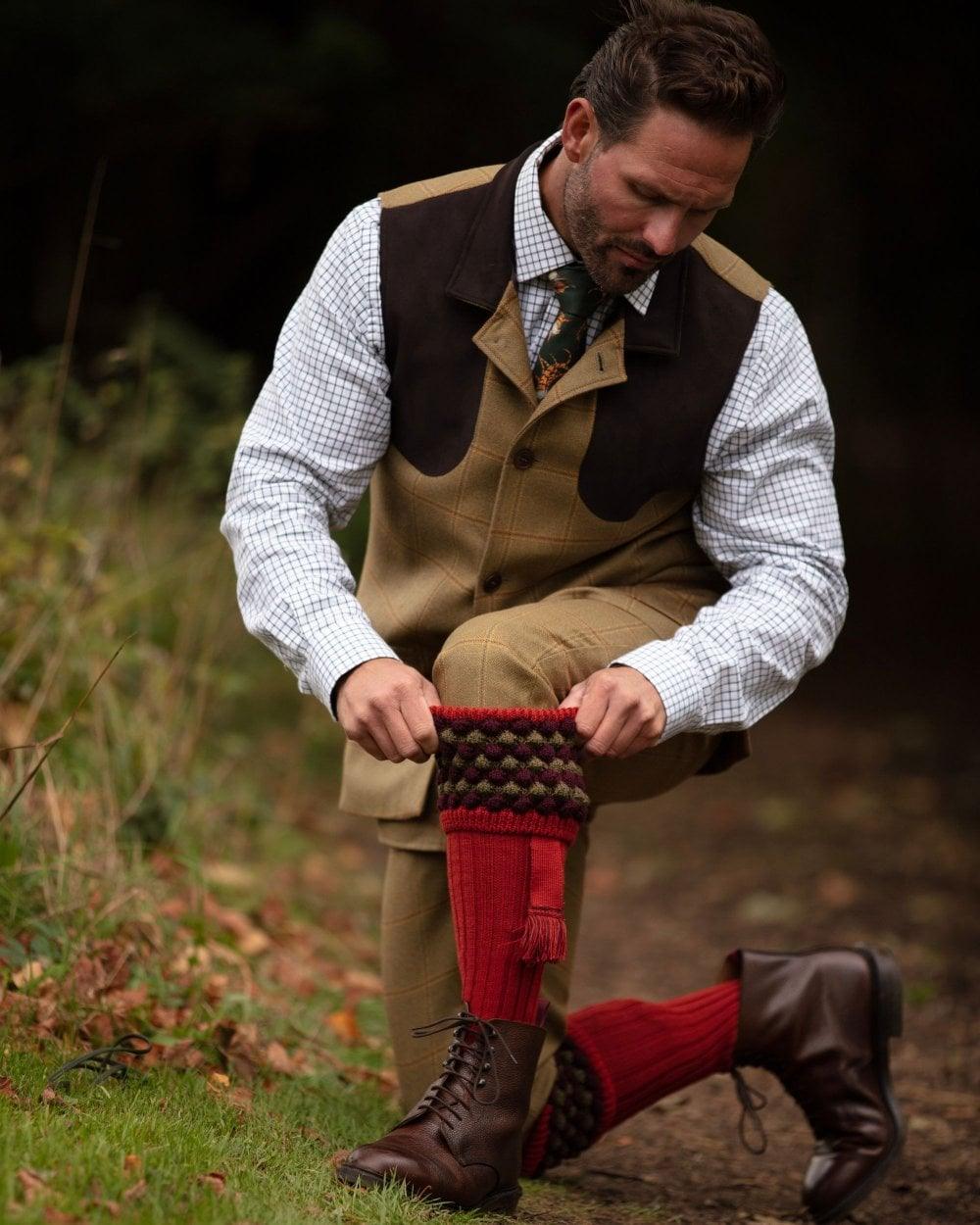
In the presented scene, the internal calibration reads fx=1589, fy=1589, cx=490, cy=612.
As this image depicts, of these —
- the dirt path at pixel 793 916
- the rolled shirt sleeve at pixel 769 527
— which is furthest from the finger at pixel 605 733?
the dirt path at pixel 793 916

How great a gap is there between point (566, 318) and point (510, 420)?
7.4 inches

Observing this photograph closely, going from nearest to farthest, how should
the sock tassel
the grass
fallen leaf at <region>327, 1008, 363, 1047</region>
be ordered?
1. the grass
2. the sock tassel
3. fallen leaf at <region>327, 1008, 363, 1047</region>

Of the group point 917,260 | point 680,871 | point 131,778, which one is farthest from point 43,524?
point 917,260

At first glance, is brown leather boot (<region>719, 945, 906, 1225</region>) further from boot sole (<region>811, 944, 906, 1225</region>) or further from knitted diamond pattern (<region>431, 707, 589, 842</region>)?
knitted diamond pattern (<region>431, 707, 589, 842</region>)

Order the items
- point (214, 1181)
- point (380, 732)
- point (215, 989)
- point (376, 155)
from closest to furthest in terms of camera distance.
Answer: point (214, 1181), point (380, 732), point (215, 989), point (376, 155)

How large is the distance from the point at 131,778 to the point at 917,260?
27.4 feet

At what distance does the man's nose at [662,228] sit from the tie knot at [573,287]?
169 millimetres

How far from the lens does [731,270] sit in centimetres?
259

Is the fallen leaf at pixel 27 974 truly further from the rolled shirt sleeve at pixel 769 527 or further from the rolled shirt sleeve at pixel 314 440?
the rolled shirt sleeve at pixel 769 527

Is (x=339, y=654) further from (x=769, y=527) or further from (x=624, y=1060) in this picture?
(x=624, y=1060)

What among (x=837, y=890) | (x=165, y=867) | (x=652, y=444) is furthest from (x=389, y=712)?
(x=837, y=890)

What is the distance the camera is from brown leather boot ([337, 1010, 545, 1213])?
6.64ft

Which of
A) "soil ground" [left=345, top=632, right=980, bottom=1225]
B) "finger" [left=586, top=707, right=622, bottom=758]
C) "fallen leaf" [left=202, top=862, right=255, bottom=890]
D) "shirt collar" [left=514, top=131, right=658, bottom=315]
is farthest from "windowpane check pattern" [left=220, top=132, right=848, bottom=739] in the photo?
"fallen leaf" [left=202, top=862, right=255, bottom=890]

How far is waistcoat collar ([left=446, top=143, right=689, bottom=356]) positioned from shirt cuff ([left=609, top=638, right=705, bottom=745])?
1.60 ft
